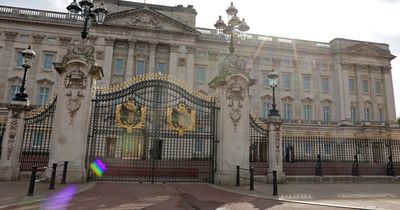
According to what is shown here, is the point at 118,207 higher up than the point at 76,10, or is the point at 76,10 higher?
the point at 76,10

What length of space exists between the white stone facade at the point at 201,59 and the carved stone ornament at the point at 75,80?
2646 cm

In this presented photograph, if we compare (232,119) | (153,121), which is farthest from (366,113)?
(153,121)

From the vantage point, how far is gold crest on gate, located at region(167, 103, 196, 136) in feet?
45.4

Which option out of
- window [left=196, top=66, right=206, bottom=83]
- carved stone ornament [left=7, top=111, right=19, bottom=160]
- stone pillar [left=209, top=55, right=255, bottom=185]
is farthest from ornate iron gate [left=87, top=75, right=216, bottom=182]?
window [left=196, top=66, right=206, bottom=83]

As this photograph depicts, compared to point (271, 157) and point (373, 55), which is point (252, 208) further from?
point (373, 55)

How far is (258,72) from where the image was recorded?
152ft

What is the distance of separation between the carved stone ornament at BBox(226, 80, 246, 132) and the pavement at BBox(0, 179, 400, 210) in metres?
3.54

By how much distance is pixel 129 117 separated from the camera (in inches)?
523

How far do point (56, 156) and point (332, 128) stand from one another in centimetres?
4234

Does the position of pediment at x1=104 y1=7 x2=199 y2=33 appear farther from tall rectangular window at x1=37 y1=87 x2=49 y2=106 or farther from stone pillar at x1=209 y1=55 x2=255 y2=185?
stone pillar at x1=209 y1=55 x2=255 y2=185

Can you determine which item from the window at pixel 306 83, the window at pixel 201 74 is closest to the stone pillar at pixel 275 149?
the window at pixel 201 74

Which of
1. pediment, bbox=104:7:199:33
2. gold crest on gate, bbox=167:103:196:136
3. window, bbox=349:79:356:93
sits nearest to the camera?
gold crest on gate, bbox=167:103:196:136

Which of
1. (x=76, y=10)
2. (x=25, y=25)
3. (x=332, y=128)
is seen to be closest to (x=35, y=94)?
(x=25, y=25)

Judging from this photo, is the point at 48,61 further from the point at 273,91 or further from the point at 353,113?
the point at 353,113
